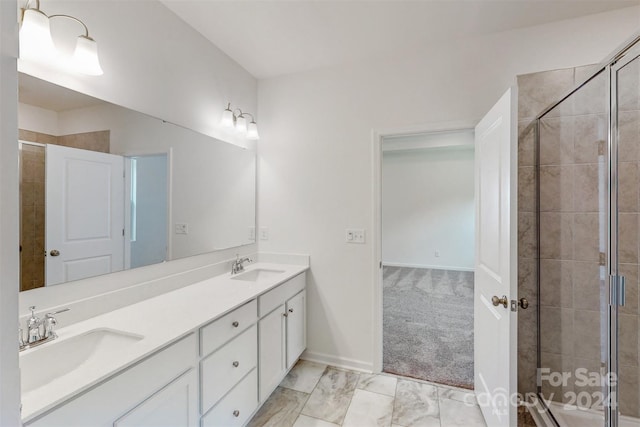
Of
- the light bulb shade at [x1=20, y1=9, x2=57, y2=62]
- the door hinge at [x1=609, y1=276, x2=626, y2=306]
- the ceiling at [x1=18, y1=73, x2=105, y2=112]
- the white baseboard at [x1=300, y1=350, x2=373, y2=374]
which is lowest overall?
the white baseboard at [x1=300, y1=350, x2=373, y2=374]

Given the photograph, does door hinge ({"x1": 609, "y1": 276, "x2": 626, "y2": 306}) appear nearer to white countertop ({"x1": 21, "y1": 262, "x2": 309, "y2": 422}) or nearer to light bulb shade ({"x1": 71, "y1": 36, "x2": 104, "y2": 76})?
white countertop ({"x1": 21, "y1": 262, "x2": 309, "y2": 422})

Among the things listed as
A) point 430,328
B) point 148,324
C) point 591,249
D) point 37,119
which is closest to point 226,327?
point 148,324

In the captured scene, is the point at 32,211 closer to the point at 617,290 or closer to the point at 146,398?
the point at 146,398

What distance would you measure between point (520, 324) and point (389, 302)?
207 cm

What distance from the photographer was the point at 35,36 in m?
1.10

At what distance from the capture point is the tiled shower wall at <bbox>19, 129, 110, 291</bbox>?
113 cm

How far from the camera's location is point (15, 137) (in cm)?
45

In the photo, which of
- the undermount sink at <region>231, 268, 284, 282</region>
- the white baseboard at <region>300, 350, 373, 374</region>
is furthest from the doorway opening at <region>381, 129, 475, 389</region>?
the undermount sink at <region>231, 268, 284, 282</region>

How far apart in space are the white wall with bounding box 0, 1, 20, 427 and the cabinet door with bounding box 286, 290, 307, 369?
1796mm

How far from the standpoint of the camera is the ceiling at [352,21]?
171cm

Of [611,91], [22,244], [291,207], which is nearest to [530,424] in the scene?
[611,91]

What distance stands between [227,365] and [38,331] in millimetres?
804

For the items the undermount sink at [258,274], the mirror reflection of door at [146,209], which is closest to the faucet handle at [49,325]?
the mirror reflection of door at [146,209]

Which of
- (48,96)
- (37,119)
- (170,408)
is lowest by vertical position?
(170,408)
